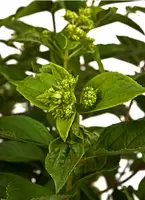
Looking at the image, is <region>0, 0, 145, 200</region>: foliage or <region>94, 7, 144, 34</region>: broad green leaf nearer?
<region>0, 0, 145, 200</region>: foliage

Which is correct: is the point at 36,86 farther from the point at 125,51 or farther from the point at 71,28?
the point at 125,51

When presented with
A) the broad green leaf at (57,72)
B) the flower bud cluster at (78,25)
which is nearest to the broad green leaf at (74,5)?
the flower bud cluster at (78,25)

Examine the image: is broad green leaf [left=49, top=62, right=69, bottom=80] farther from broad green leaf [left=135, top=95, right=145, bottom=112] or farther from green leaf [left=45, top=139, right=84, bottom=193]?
broad green leaf [left=135, top=95, right=145, bottom=112]

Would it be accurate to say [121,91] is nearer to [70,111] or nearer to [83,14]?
[70,111]

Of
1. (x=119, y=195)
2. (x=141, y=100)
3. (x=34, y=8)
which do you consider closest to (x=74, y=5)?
(x=34, y=8)

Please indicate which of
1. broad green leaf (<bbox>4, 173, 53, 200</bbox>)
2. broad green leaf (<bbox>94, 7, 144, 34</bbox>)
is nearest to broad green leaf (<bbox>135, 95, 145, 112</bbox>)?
broad green leaf (<bbox>94, 7, 144, 34</bbox>)
